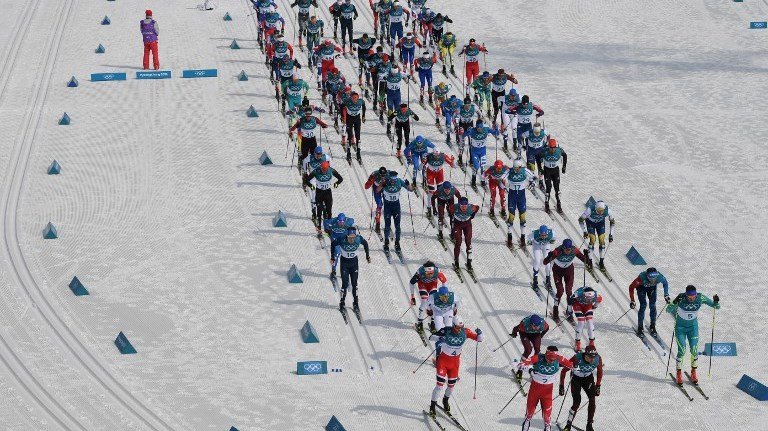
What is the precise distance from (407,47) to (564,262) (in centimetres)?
1437

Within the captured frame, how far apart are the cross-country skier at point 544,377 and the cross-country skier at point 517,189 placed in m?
7.39

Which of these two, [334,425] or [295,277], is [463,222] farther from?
[334,425]

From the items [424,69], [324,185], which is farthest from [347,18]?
[324,185]

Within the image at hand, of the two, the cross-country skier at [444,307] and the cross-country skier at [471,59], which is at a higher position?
the cross-country skier at [471,59]

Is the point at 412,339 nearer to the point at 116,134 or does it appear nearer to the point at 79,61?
the point at 116,134

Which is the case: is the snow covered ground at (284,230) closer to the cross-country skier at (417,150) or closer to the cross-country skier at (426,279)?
the cross-country skier at (426,279)

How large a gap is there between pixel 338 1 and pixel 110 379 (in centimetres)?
2010

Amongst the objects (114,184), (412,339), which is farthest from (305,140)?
(412,339)

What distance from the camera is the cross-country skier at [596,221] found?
2659cm

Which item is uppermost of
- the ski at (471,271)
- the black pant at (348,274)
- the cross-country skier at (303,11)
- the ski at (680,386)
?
the cross-country skier at (303,11)

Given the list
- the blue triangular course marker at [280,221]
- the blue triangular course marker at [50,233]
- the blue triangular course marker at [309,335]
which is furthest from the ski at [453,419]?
the blue triangular course marker at [50,233]

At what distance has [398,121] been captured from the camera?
106 ft

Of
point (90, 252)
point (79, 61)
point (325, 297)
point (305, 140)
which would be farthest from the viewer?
point (79, 61)

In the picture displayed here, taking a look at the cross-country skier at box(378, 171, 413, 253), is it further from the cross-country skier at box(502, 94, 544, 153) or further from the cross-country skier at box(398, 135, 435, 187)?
the cross-country skier at box(502, 94, 544, 153)
